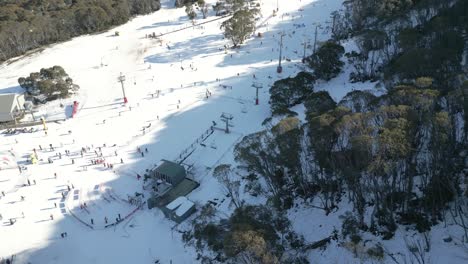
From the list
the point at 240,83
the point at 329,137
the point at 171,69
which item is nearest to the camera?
the point at 329,137

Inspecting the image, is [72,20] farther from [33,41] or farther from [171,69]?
[171,69]

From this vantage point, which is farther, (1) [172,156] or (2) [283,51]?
(2) [283,51]

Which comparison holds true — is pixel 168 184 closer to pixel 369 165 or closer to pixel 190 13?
pixel 369 165

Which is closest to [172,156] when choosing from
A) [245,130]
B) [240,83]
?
[245,130]

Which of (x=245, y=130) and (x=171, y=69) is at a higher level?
(x=171, y=69)

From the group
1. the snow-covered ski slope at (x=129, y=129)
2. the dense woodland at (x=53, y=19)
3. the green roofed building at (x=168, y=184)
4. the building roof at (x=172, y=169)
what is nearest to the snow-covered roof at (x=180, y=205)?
the snow-covered ski slope at (x=129, y=129)

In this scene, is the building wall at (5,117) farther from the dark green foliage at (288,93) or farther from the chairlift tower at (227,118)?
the dark green foliage at (288,93)
